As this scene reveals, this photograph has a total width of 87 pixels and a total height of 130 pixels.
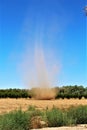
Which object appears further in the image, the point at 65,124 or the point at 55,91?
the point at 55,91

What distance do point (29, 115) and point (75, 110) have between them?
3.11m

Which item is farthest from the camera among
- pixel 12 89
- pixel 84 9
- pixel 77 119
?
pixel 12 89

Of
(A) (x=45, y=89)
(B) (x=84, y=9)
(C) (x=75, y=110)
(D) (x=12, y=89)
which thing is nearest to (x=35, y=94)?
(A) (x=45, y=89)

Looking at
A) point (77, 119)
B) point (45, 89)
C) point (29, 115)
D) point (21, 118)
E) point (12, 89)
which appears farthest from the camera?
point (12, 89)

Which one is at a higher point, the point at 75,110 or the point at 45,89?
the point at 45,89

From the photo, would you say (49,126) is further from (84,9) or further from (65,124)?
(84,9)

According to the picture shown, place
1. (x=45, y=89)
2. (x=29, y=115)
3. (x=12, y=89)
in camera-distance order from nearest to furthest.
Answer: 1. (x=29, y=115)
2. (x=45, y=89)
3. (x=12, y=89)

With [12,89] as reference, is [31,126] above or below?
below

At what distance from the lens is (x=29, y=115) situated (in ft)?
69.7

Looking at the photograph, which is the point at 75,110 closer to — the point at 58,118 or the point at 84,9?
the point at 58,118

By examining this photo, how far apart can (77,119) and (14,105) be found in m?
8.48

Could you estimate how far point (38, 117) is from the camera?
21.9 meters

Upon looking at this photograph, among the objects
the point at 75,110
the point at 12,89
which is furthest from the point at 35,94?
the point at 75,110

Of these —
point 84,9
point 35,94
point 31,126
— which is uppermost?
point 84,9
